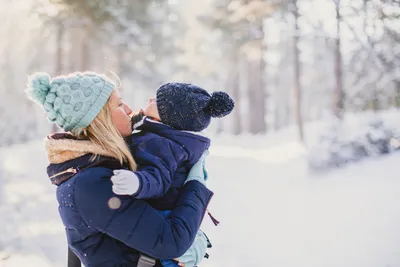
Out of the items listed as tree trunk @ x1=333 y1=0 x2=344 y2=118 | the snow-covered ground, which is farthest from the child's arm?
tree trunk @ x1=333 y1=0 x2=344 y2=118

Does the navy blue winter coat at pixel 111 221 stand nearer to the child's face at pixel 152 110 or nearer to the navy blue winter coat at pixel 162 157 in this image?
the navy blue winter coat at pixel 162 157

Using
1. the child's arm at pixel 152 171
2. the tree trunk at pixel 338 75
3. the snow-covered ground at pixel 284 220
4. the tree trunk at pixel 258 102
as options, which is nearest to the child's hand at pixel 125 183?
the child's arm at pixel 152 171

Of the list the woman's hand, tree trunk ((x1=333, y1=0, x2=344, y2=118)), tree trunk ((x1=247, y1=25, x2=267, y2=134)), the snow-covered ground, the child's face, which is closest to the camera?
the woman's hand

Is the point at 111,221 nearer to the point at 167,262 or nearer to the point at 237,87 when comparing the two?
the point at 167,262

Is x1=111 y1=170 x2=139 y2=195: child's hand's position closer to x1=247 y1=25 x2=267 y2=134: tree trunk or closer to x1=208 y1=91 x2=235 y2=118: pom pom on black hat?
x1=208 y1=91 x2=235 y2=118: pom pom on black hat

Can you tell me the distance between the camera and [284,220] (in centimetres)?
700

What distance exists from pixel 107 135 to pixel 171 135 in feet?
1.02

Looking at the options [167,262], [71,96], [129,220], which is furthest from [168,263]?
[71,96]

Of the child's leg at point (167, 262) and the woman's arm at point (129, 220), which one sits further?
the child's leg at point (167, 262)

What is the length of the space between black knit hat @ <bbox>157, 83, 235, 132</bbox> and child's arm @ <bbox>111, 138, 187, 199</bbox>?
161 millimetres

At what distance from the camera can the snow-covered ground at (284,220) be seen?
18.0 ft

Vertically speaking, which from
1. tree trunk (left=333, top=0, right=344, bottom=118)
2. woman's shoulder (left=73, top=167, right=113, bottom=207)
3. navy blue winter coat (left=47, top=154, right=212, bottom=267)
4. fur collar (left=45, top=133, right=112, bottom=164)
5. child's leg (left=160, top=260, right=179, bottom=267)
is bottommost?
child's leg (left=160, top=260, right=179, bottom=267)

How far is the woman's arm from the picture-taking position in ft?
5.27

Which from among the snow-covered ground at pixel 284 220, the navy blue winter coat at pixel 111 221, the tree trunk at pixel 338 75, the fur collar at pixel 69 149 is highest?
the tree trunk at pixel 338 75
